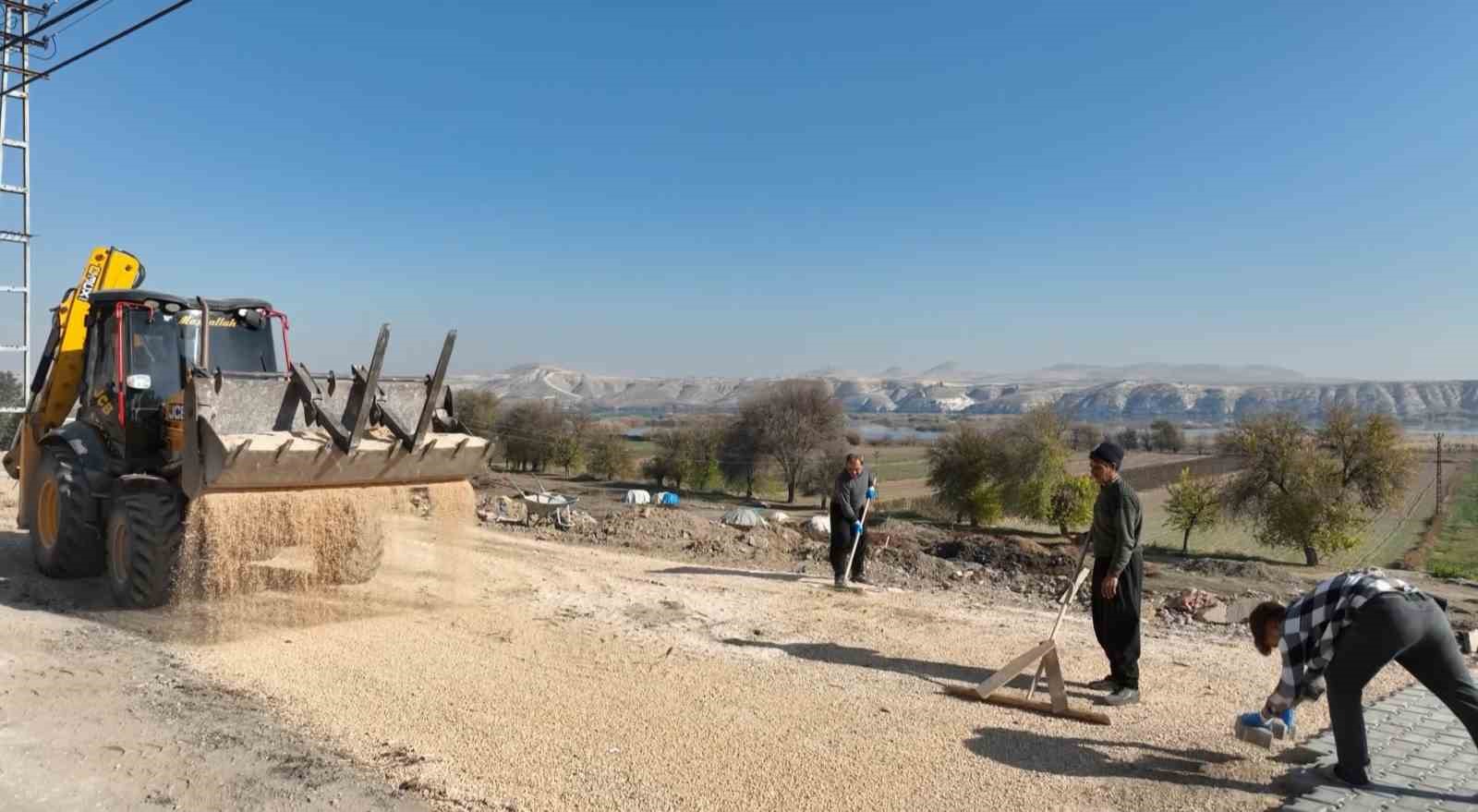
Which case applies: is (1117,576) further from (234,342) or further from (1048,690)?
(234,342)

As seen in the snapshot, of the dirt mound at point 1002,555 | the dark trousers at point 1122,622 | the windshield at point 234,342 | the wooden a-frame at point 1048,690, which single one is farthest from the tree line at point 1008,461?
the windshield at point 234,342

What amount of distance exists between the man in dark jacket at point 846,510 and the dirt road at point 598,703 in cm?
106

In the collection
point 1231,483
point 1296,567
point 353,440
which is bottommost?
point 1296,567

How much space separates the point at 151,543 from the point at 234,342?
7.75 ft

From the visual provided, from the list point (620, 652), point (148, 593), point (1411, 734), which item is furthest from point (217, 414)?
point (1411, 734)

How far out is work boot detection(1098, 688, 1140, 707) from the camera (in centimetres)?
625

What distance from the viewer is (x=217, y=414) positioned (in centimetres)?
737

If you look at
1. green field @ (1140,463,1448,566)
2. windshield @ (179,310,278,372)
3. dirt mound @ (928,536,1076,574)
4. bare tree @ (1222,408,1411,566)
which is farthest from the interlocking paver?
bare tree @ (1222,408,1411,566)

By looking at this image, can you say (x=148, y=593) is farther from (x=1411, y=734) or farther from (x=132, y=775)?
(x=1411, y=734)

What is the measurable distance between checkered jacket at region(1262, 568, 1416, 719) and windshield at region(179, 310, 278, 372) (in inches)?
347

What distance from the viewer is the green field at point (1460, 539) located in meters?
26.3

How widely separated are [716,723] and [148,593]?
5.11m

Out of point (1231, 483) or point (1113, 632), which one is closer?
point (1113, 632)

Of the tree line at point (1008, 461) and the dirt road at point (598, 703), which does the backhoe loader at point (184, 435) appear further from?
the tree line at point (1008, 461)
